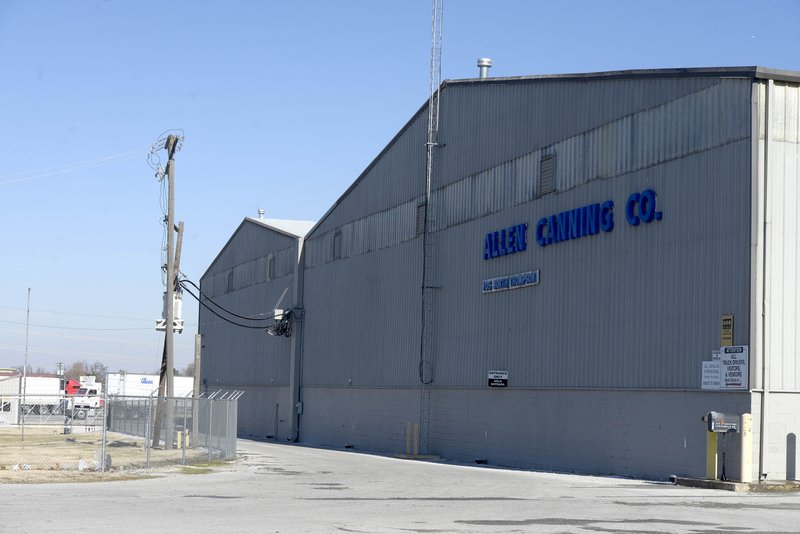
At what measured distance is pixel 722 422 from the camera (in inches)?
1017

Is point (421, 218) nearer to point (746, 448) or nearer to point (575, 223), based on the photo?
point (575, 223)

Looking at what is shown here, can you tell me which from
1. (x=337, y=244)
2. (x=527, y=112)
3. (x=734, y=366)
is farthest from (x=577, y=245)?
(x=337, y=244)

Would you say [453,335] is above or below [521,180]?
below

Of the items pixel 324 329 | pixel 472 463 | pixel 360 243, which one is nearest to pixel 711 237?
pixel 472 463

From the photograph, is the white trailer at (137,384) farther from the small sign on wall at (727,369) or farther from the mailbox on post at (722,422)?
the mailbox on post at (722,422)

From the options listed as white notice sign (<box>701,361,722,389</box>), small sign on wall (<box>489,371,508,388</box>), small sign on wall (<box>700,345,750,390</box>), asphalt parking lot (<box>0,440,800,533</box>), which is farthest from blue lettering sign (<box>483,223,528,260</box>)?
small sign on wall (<box>700,345,750,390</box>)

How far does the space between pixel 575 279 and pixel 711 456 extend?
883cm

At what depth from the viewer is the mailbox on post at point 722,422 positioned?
1014 inches

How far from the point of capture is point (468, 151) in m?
41.7

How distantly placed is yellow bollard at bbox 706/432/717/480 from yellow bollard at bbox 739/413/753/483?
633mm

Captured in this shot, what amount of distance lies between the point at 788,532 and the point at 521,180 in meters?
22.3

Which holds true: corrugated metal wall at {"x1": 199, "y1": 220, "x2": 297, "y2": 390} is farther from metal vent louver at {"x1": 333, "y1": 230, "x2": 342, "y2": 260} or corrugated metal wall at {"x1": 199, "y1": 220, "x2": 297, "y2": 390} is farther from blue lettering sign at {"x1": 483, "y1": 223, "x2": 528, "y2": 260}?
blue lettering sign at {"x1": 483, "y1": 223, "x2": 528, "y2": 260}

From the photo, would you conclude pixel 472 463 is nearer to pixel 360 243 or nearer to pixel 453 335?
pixel 453 335

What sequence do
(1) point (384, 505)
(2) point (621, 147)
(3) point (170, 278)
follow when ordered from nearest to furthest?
(1) point (384, 505)
(2) point (621, 147)
(3) point (170, 278)
